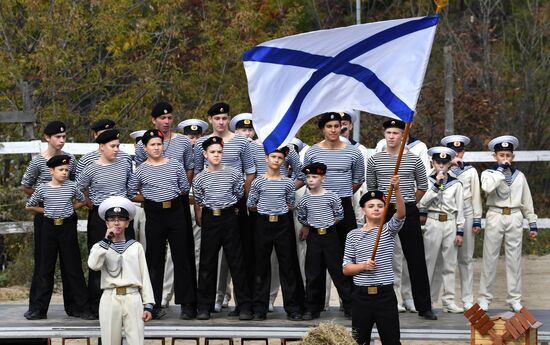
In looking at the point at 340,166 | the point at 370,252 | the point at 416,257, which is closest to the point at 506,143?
the point at 416,257

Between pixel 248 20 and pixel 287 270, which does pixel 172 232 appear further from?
pixel 248 20

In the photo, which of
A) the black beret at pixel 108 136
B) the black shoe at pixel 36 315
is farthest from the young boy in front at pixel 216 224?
the black shoe at pixel 36 315

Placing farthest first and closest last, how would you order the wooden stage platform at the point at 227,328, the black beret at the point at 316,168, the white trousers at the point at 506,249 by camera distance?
the white trousers at the point at 506,249 < the black beret at the point at 316,168 < the wooden stage platform at the point at 227,328

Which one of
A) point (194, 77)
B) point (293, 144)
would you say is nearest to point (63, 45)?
point (194, 77)

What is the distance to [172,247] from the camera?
1406 cm

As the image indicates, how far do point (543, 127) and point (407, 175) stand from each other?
13.0 m

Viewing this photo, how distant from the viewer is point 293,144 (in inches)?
573

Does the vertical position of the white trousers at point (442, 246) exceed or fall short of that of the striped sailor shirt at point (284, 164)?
it falls short

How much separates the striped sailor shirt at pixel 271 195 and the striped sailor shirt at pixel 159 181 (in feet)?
2.16

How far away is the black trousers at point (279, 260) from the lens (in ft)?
45.8

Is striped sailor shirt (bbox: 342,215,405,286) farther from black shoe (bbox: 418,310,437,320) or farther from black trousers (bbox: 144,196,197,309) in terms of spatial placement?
black trousers (bbox: 144,196,197,309)

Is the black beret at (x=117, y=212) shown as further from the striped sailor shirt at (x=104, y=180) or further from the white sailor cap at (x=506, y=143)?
the white sailor cap at (x=506, y=143)

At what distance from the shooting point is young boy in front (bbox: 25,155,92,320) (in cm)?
1387

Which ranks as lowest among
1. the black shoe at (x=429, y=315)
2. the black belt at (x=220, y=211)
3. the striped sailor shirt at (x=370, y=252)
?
the black shoe at (x=429, y=315)
